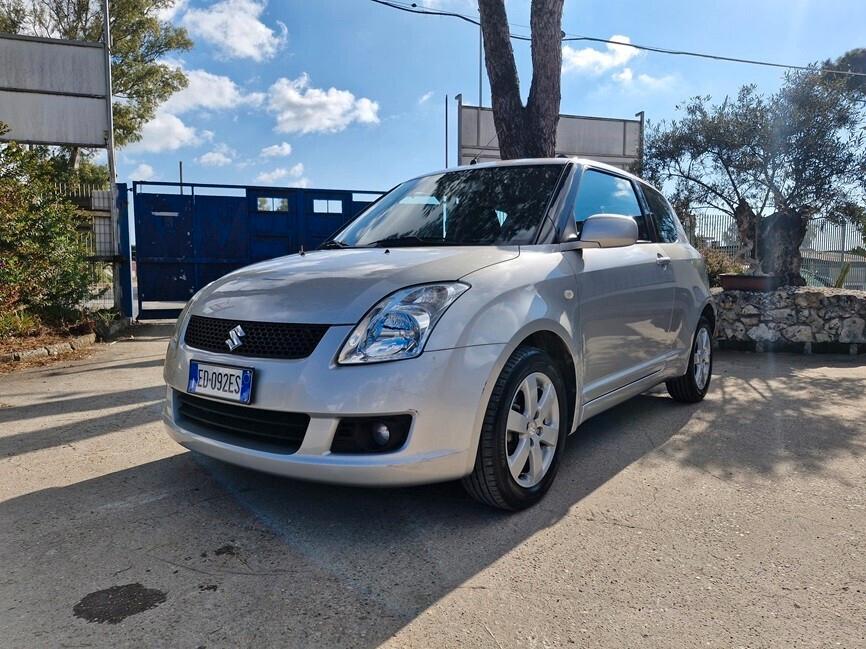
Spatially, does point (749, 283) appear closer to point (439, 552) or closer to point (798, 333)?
point (798, 333)

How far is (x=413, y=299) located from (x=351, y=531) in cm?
100

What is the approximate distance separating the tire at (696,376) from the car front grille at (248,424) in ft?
10.9

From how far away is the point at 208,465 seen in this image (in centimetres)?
339

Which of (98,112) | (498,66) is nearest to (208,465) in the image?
(498,66)

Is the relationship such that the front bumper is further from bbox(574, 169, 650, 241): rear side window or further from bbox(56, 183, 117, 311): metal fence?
bbox(56, 183, 117, 311): metal fence

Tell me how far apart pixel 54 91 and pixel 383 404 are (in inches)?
393

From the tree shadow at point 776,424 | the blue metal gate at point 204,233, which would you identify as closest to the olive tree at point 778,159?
the tree shadow at point 776,424

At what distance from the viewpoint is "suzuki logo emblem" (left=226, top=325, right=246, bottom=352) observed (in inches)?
102

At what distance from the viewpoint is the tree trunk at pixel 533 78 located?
7254mm

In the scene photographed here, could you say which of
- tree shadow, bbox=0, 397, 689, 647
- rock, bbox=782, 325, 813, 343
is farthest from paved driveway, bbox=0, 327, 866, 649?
rock, bbox=782, 325, 813, 343

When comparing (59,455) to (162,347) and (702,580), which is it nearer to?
(702,580)

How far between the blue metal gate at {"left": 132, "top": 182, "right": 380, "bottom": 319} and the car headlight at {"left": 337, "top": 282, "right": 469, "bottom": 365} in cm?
784

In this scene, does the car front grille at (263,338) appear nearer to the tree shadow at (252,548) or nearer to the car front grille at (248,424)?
the car front grille at (248,424)

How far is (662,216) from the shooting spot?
15.3 feet
